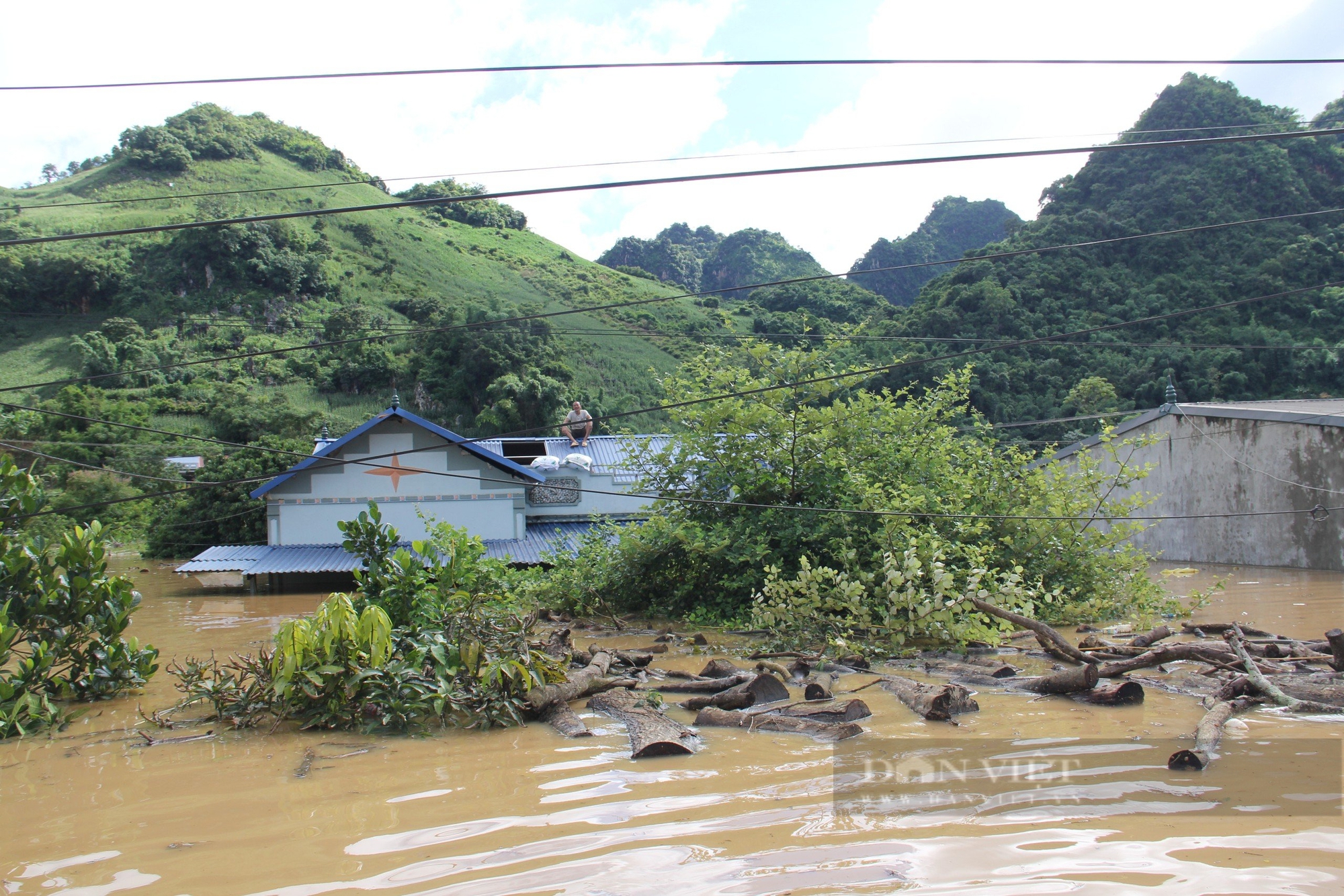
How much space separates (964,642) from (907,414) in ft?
13.6

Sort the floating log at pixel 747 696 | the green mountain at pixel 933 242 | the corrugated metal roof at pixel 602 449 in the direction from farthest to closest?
the green mountain at pixel 933 242 → the corrugated metal roof at pixel 602 449 → the floating log at pixel 747 696

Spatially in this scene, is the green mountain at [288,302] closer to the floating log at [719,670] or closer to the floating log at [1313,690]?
the floating log at [719,670]

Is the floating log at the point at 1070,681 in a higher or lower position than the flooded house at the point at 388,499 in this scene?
lower

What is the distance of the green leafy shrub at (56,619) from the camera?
6.67 meters

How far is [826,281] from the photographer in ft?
206

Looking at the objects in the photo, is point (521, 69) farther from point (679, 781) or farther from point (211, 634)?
point (211, 634)

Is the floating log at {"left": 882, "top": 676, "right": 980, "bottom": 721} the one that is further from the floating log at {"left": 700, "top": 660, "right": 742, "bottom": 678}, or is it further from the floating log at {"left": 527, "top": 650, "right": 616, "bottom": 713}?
the floating log at {"left": 527, "top": 650, "right": 616, "bottom": 713}

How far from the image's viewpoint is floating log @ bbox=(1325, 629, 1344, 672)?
658cm

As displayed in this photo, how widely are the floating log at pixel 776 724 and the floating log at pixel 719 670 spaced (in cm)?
120

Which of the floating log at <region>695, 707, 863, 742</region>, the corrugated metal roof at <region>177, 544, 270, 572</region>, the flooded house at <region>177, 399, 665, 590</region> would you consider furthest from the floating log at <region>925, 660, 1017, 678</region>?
the corrugated metal roof at <region>177, 544, 270, 572</region>

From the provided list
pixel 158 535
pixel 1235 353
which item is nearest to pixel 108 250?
pixel 158 535

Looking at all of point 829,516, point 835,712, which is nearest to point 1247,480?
point 829,516

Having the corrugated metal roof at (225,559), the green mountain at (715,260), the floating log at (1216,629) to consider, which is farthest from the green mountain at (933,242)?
the floating log at (1216,629)

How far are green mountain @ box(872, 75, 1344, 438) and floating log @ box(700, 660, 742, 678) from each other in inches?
1000
